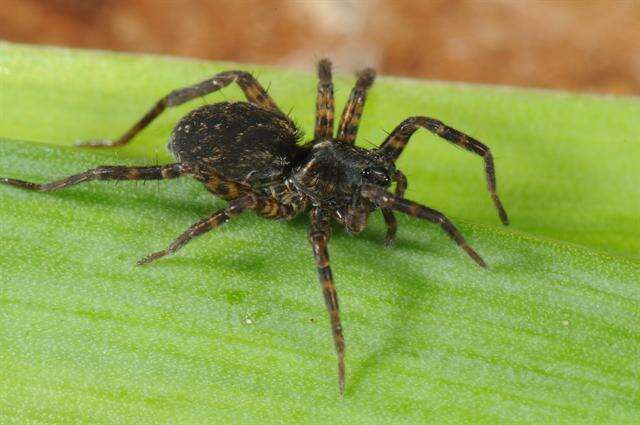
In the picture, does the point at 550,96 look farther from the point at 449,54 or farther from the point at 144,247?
the point at 449,54

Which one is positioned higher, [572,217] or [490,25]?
[490,25]

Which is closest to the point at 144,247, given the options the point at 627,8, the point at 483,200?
the point at 483,200

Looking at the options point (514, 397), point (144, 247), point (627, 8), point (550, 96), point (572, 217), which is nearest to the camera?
point (514, 397)

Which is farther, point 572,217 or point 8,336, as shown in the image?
point 572,217

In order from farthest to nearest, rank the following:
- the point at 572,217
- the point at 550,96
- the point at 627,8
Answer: the point at 627,8, the point at 550,96, the point at 572,217

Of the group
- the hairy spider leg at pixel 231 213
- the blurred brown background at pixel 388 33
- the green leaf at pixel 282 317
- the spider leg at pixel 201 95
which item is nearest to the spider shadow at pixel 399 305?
the green leaf at pixel 282 317

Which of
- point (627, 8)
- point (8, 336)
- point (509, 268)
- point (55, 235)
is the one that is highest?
point (627, 8)

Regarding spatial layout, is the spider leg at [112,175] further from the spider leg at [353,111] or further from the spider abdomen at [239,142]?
the spider leg at [353,111]
